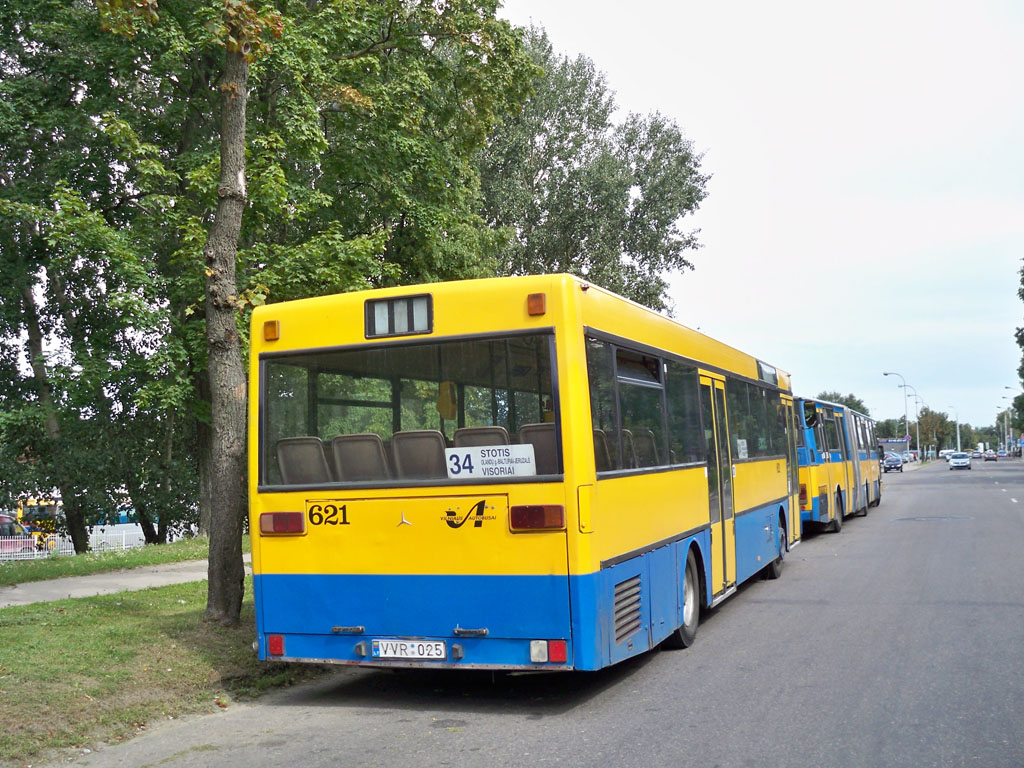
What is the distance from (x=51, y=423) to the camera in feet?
90.8

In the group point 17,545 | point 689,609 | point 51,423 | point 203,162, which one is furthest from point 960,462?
point 689,609

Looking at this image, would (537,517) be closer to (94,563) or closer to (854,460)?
(94,563)

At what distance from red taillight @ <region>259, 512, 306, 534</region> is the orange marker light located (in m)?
2.20

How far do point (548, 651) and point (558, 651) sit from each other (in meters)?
0.07

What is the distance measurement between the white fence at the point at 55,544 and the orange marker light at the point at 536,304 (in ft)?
87.2

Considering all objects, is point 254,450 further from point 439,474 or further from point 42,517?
point 42,517

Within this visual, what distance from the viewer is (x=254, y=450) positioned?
25.8 feet

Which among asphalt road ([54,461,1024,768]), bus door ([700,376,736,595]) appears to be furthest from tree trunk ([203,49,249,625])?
bus door ([700,376,736,595])

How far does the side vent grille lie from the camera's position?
7387 millimetres

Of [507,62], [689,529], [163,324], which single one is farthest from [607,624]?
[507,62]

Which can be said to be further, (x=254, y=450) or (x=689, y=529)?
(x=689, y=529)

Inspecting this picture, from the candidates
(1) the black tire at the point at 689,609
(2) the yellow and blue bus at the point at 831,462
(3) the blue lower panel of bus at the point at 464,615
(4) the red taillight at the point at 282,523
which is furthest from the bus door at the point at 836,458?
(4) the red taillight at the point at 282,523

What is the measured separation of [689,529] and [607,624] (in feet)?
8.29

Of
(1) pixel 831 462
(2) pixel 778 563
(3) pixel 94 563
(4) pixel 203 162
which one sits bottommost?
(2) pixel 778 563
